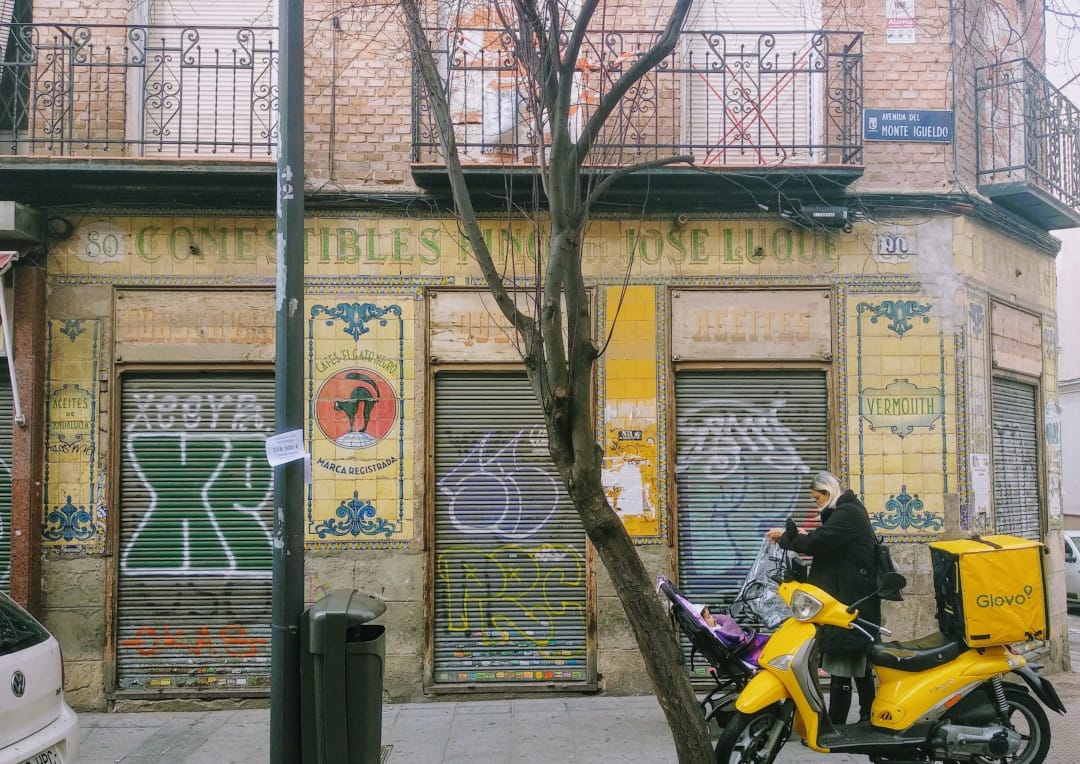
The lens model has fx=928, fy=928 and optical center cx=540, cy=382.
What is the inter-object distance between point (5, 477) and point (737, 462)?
21.7 ft

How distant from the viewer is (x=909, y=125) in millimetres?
8727

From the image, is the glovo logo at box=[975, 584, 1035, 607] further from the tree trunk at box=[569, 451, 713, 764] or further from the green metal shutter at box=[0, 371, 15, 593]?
the green metal shutter at box=[0, 371, 15, 593]

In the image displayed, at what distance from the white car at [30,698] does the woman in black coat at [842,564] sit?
4570mm

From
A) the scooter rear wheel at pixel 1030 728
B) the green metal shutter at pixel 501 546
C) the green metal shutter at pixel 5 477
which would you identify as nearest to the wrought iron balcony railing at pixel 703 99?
the green metal shutter at pixel 501 546

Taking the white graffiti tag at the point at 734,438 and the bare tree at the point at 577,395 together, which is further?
the white graffiti tag at the point at 734,438

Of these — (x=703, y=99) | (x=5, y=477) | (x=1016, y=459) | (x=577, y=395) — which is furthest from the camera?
(x=1016, y=459)

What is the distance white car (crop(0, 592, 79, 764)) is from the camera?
14.5ft

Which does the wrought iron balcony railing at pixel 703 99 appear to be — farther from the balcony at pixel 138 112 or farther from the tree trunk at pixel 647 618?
the tree trunk at pixel 647 618

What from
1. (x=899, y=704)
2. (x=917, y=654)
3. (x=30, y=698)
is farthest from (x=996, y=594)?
(x=30, y=698)

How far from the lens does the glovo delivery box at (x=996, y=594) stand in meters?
5.71

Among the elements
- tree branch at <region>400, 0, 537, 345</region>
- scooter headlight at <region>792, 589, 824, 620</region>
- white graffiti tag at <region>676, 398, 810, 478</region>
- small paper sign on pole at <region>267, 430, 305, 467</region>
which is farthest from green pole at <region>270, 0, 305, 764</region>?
white graffiti tag at <region>676, 398, 810, 478</region>

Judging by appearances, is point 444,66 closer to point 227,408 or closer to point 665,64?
point 665,64

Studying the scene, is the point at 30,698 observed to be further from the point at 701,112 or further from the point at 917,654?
the point at 701,112

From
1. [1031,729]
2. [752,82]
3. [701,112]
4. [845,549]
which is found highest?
[752,82]
